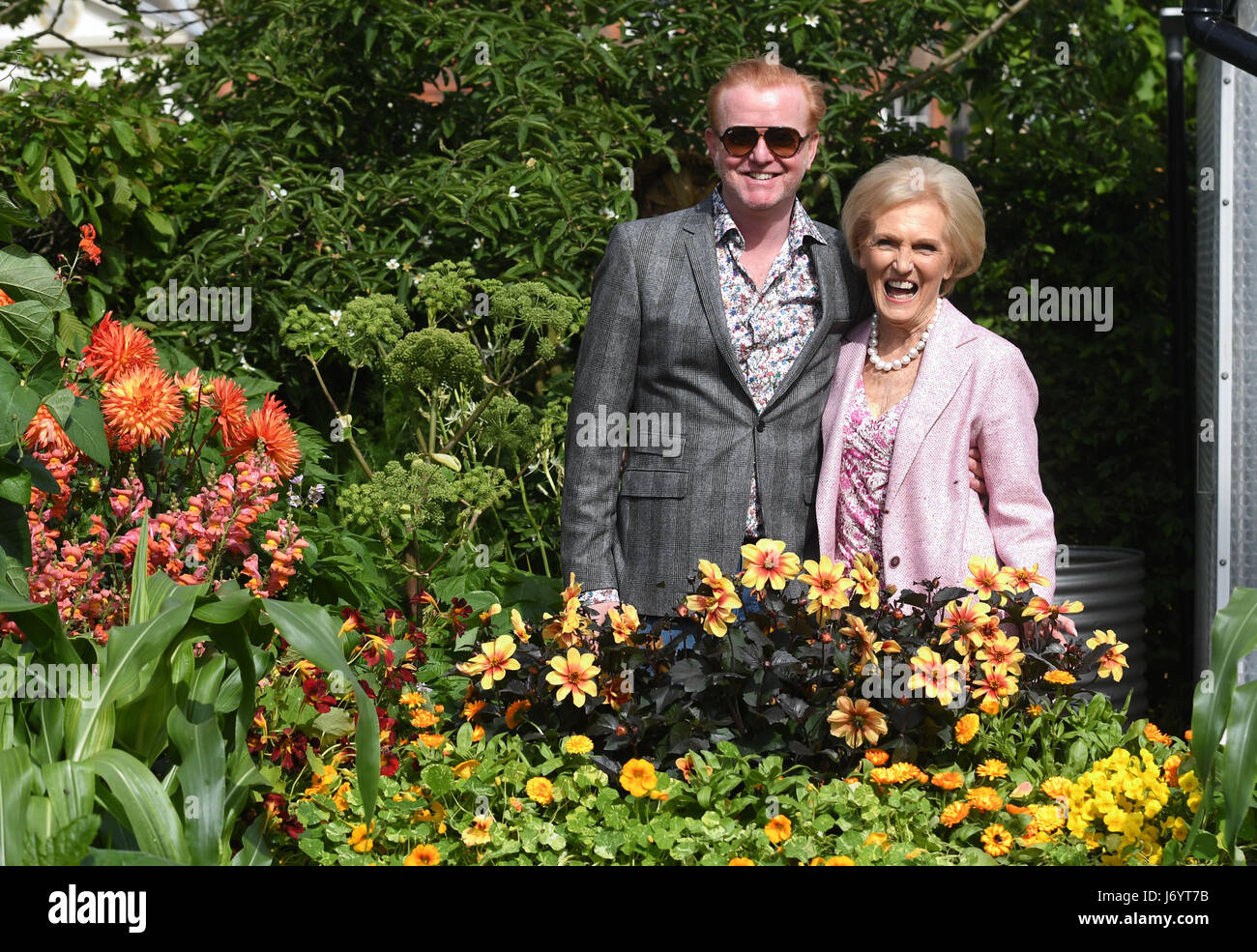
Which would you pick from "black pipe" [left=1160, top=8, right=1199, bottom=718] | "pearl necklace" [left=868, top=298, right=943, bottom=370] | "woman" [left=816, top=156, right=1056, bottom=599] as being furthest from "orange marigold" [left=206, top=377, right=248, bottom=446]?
"black pipe" [left=1160, top=8, right=1199, bottom=718]

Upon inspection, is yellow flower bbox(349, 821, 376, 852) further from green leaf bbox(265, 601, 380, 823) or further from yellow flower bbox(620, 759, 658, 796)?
yellow flower bbox(620, 759, 658, 796)

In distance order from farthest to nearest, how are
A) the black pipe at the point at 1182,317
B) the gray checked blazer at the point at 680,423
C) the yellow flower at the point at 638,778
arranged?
the black pipe at the point at 1182,317 → the gray checked blazer at the point at 680,423 → the yellow flower at the point at 638,778

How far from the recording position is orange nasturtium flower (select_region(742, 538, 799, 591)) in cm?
243

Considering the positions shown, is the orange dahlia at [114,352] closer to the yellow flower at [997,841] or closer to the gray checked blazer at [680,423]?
the gray checked blazer at [680,423]

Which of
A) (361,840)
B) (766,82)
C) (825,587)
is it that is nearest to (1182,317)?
(766,82)

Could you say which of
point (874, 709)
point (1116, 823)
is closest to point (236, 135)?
point (874, 709)

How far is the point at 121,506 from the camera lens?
2.75 m

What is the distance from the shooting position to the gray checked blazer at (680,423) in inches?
104

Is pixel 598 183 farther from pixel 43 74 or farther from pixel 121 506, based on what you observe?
pixel 43 74

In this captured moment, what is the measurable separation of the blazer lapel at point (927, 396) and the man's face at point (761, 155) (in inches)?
17.5

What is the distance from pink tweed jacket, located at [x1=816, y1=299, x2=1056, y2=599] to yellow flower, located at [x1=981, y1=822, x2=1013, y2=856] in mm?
563

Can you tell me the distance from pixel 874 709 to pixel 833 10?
3100 mm

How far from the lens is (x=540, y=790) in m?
2.22

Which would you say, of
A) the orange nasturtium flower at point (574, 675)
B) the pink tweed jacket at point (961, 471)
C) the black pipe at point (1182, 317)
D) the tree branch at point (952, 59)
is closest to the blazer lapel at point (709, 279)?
the pink tweed jacket at point (961, 471)
